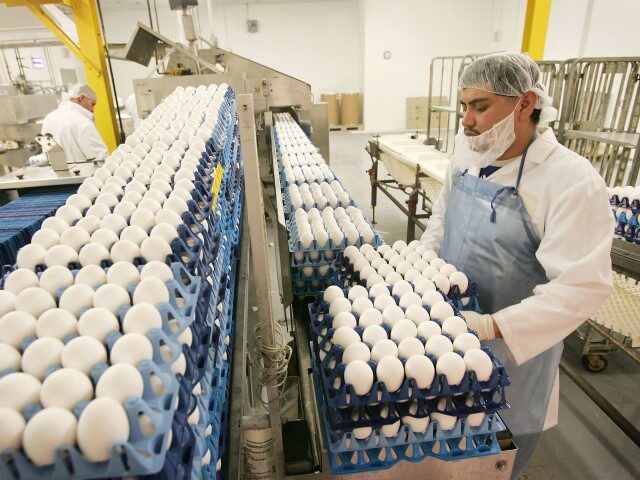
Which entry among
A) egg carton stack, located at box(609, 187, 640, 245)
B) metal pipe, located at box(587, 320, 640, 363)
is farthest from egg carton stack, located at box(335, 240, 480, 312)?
egg carton stack, located at box(609, 187, 640, 245)

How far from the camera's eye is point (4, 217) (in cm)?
218

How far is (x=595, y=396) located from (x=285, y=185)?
6.05 ft

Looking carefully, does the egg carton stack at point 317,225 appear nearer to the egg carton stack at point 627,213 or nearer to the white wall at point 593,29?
the egg carton stack at point 627,213

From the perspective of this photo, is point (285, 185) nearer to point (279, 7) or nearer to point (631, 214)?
point (631, 214)

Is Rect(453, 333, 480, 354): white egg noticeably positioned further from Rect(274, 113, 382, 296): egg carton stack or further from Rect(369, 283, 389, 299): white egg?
Rect(274, 113, 382, 296): egg carton stack

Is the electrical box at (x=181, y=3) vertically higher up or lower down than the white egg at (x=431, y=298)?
higher up

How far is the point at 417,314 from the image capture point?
3.21 ft

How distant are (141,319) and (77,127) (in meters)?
3.90

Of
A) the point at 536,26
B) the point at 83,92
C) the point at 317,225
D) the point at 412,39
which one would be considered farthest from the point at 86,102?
the point at 412,39

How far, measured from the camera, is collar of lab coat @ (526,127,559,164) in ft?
4.08

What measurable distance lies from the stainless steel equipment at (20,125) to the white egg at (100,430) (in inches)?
203

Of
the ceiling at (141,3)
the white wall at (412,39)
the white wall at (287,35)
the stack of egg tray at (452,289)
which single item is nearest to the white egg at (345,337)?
the stack of egg tray at (452,289)

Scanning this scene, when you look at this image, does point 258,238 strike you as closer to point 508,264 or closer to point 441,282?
point 441,282

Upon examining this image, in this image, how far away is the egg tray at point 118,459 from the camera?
44 centimetres
